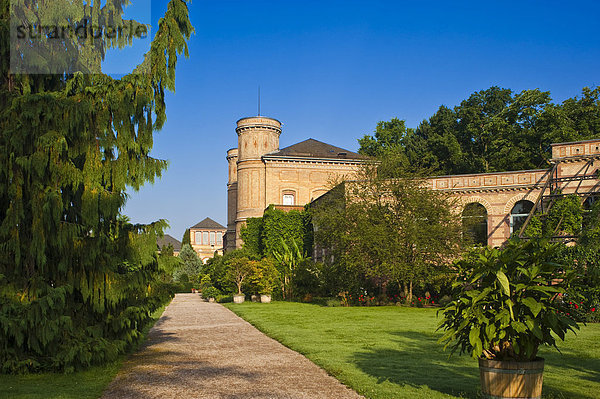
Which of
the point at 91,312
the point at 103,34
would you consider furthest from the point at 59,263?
the point at 103,34

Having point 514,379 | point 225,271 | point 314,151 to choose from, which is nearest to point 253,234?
point 225,271

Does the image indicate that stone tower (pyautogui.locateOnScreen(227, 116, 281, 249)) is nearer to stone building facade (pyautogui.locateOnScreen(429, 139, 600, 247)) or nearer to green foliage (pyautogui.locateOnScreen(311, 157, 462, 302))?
stone building facade (pyautogui.locateOnScreen(429, 139, 600, 247))

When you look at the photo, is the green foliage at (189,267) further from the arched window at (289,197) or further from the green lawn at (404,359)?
the green lawn at (404,359)

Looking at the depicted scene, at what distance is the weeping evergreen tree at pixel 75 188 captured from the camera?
30.2ft

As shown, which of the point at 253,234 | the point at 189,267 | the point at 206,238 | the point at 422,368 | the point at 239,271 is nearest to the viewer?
the point at 422,368

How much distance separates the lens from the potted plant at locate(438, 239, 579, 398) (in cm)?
625

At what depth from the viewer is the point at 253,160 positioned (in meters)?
50.2

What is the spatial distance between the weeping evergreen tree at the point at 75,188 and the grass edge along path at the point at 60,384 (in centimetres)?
24

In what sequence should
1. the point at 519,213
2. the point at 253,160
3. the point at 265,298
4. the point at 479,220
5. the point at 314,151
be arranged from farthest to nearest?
the point at 314,151 → the point at 253,160 → the point at 265,298 → the point at 519,213 → the point at 479,220

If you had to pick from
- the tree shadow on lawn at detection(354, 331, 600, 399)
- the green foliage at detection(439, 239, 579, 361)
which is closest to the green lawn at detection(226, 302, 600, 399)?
the tree shadow on lawn at detection(354, 331, 600, 399)

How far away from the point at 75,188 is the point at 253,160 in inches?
1603

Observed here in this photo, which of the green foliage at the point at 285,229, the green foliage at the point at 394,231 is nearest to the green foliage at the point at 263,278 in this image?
the green foliage at the point at 394,231

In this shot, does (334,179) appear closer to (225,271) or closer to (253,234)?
(225,271)

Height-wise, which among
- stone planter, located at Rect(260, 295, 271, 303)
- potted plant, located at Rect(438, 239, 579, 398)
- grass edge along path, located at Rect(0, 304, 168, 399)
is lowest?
stone planter, located at Rect(260, 295, 271, 303)
